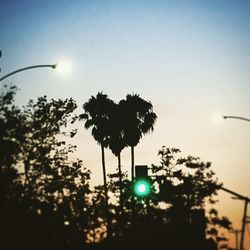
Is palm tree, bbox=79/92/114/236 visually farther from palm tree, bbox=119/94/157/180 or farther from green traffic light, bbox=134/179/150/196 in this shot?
green traffic light, bbox=134/179/150/196

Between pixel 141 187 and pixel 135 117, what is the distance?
26.7m

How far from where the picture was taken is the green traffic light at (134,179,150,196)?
14.2 meters

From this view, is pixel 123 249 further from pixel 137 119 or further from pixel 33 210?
pixel 137 119

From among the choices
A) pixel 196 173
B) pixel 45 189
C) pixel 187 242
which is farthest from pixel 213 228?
pixel 45 189

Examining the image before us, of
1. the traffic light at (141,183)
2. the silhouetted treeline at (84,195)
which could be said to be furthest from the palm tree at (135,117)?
the traffic light at (141,183)

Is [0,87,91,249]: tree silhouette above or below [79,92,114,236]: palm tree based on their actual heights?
below

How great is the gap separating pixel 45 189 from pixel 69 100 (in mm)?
7792

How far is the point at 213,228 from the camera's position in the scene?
29.3 m

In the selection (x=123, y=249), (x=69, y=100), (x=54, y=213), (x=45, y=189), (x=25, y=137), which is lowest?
(x=123, y=249)

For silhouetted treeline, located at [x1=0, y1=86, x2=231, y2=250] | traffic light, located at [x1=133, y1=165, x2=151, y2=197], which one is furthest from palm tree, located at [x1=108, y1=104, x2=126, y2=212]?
traffic light, located at [x1=133, y1=165, x2=151, y2=197]

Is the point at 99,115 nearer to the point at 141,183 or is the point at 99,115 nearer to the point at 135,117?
the point at 135,117

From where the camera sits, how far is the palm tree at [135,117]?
4059cm

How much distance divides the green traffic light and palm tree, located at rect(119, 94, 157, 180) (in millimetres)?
26173

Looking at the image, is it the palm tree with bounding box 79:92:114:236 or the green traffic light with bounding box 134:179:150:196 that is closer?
the green traffic light with bounding box 134:179:150:196
